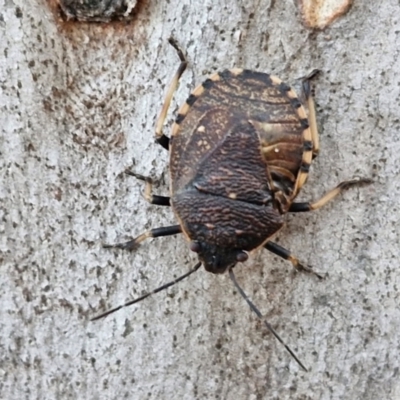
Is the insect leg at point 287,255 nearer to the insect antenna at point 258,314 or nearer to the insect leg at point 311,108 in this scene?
the insect antenna at point 258,314

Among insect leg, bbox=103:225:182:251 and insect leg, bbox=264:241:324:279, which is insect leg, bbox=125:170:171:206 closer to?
insect leg, bbox=103:225:182:251

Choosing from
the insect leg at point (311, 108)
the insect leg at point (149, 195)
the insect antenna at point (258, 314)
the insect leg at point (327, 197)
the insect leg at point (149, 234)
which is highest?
the insect leg at point (311, 108)

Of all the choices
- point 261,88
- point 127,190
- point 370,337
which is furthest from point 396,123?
point 127,190

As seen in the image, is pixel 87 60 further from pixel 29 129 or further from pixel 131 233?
pixel 131 233

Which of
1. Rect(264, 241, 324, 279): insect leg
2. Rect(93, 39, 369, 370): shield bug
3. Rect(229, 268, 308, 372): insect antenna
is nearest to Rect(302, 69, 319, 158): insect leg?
Rect(93, 39, 369, 370): shield bug

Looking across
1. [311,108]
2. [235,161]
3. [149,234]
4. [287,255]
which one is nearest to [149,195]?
[149,234]

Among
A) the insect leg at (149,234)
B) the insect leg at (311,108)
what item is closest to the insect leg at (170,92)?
the insect leg at (149,234)
